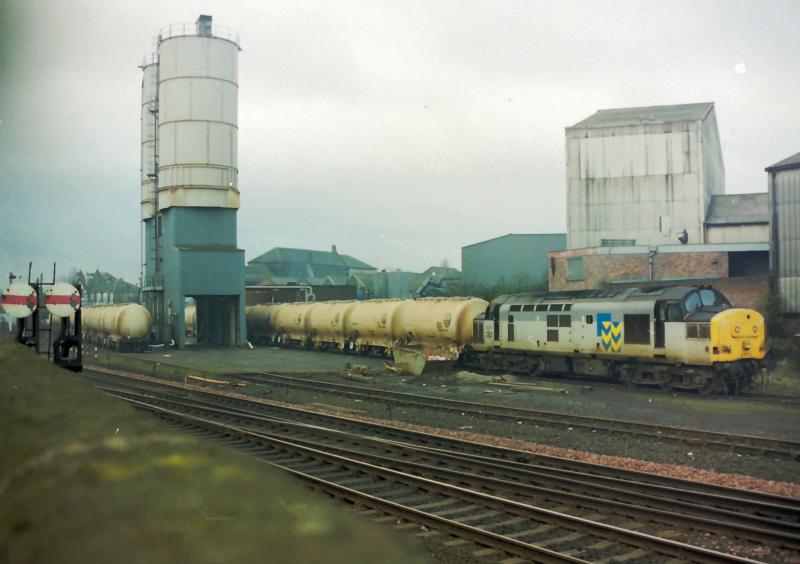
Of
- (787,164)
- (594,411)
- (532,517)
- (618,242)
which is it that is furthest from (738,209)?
(532,517)

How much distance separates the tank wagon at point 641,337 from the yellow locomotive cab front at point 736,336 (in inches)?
1.2

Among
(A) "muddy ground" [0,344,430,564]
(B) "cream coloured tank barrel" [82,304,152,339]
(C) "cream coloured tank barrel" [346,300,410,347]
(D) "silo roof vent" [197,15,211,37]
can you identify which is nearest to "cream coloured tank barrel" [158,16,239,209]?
(D) "silo roof vent" [197,15,211,37]

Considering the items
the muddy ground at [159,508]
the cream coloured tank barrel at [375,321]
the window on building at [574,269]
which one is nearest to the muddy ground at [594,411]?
the cream coloured tank barrel at [375,321]

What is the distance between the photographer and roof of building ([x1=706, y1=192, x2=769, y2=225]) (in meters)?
44.0

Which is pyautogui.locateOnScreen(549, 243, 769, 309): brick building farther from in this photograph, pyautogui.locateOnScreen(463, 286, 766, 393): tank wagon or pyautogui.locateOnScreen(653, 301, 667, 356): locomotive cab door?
pyautogui.locateOnScreen(653, 301, 667, 356): locomotive cab door

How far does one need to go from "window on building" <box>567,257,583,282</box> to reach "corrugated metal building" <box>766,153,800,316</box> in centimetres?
1136

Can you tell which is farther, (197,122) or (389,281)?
(389,281)

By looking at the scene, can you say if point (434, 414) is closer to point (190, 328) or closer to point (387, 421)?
point (387, 421)

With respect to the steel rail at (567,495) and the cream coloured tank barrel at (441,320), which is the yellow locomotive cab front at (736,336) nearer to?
the cream coloured tank barrel at (441,320)

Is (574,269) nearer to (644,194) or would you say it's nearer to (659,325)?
(644,194)

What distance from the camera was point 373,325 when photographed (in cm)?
3453

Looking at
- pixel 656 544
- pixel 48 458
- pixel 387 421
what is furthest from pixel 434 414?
pixel 48 458

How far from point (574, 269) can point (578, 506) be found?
32740mm

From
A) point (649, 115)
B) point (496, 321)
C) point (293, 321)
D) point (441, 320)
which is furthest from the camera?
point (649, 115)
